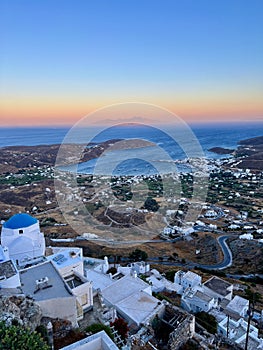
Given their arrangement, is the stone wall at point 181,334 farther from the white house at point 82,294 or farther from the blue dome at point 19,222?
the blue dome at point 19,222

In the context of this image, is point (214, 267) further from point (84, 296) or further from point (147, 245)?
point (84, 296)

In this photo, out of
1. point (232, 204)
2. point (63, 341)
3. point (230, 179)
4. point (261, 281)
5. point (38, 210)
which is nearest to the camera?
point (63, 341)

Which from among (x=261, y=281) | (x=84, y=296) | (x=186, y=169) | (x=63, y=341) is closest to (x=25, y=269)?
(x=84, y=296)

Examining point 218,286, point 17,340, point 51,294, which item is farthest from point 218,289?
point 17,340

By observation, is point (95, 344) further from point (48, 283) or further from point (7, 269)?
point (7, 269)

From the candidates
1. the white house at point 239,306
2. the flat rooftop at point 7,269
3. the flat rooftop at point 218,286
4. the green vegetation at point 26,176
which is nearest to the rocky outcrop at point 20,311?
the flat rooftop at point 7,269

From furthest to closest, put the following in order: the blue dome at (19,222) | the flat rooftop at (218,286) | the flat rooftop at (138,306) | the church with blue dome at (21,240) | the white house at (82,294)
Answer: the flat rooftop at (218,286)
the blue dome at (19,222)
the church with blue dome at (21,240)
the flat rooftop at (138,306)
the white house at (82,294)
